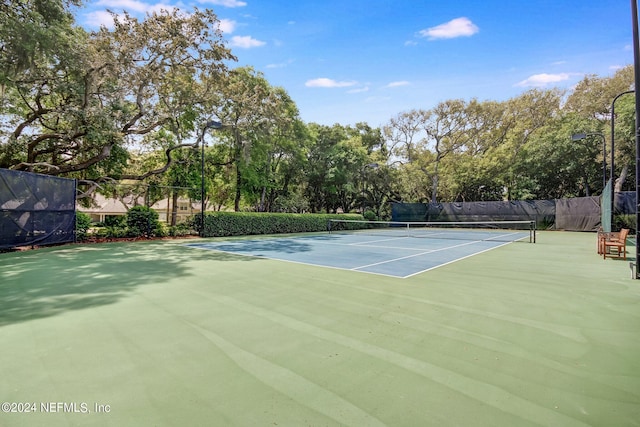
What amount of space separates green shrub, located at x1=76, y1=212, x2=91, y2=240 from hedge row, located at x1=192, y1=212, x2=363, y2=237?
4.42 meters

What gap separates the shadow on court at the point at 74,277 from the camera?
396cm

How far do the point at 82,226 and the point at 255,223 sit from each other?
25.9ft

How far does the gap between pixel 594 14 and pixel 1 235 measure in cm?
1766

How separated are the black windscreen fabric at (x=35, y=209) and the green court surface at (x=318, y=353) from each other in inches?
245

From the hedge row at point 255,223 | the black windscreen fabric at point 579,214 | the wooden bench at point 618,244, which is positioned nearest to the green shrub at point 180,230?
the hedge row at point 255,223

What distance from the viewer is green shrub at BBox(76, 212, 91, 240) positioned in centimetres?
1191

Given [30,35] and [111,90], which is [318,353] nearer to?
[30,35]

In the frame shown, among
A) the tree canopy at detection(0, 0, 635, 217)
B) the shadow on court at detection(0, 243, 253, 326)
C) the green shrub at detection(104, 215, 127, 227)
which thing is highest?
the tree canopy at detection(0, 0, 635, 217)

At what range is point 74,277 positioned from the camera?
567 cm

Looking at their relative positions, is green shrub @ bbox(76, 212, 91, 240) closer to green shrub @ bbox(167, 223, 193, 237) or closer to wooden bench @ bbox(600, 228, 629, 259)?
green shrub @ bbox(167, 223, 193, 237)

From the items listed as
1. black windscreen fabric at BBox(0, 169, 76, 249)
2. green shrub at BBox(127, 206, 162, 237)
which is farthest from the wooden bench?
black windscreen fabric at BBox(0, 169, 76, 249)

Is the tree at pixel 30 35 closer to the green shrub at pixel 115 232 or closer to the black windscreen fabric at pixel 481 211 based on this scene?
the green shrub at pixel 115 232

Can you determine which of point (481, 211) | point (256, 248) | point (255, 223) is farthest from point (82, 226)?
point (481, 211)

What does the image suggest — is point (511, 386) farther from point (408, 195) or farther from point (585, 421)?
point (408, 195)
